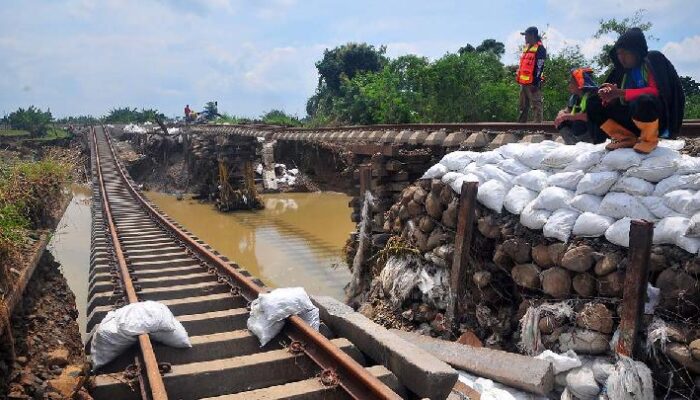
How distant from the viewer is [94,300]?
18.0ft

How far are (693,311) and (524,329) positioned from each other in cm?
127

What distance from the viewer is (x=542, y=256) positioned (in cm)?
467

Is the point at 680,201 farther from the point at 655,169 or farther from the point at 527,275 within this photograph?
the point at 527,275

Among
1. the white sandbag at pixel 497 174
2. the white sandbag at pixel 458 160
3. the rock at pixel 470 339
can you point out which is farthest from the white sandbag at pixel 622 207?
the white sandbag at pixel 458 160

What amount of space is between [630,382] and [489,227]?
201 cm

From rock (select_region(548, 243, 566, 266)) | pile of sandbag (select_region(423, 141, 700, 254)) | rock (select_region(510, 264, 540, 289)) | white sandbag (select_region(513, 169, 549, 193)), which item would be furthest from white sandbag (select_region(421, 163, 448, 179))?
rock (select_region(548, 243, 566, 266))

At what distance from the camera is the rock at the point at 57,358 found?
3.87 metres

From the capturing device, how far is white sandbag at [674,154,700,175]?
4066 millimetres

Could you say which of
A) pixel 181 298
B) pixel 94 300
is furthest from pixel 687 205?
pixel 94 300

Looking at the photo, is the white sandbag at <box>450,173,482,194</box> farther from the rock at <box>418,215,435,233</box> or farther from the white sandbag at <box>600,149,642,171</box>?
the white sandbag at <box>600,149,642,171</box>

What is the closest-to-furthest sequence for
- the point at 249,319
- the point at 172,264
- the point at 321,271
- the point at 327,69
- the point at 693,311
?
the point at 693,311 → the point at 249,319 → the point at 172,264 → the point at 321,271 → the point at 327,69

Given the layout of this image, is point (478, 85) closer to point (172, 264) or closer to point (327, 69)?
point (172, 264)

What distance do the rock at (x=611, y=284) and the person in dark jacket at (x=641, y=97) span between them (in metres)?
1.09

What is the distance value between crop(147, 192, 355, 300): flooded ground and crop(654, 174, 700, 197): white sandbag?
20.6 feet
